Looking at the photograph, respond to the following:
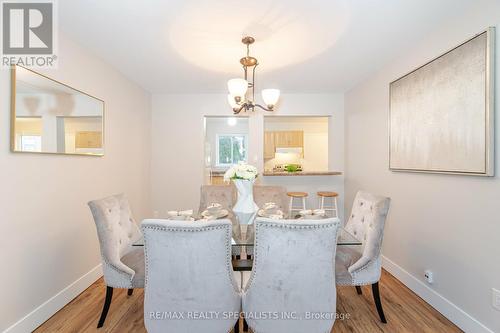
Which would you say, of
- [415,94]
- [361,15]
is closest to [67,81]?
[361,15]

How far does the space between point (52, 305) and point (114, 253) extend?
2.87ft

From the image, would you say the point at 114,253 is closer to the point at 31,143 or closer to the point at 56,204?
the point at 56,204

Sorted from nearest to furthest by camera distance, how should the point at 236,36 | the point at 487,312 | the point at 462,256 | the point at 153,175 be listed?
the point at 487,312, the point at 462,256, the point at 236,36, the point at 153,175

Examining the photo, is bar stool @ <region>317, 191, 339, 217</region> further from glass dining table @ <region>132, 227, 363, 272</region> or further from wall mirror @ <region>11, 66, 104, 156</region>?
wall mirror @ <region>11, 66, 104, 156</region>

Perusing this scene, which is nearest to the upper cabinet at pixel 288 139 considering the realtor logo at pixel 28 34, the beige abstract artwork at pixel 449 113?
the beige abstract artwork at pixel 449 113

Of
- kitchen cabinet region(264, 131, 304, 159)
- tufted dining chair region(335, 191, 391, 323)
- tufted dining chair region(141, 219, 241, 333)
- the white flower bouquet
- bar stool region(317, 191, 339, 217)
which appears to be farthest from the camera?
kitchen cabinet region(264, 131, 304, 159)

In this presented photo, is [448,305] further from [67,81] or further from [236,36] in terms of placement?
[67,81]

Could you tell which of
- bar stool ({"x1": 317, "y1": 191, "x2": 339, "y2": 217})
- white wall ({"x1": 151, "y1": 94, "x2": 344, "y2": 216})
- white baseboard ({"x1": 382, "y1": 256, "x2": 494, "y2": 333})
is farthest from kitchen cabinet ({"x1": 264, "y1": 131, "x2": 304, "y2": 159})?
white baseboard ({"x1": 382, "y1": 256, "x2": 494, "y2": 333})

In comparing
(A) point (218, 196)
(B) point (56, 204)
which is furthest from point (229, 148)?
(B) point (56, 204)

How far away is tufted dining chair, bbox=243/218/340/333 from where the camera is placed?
1258mm

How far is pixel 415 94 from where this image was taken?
231 centimetres

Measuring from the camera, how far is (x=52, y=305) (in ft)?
6.54

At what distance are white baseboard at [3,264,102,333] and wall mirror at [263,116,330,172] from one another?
188 inches

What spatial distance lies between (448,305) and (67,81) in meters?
3.79
